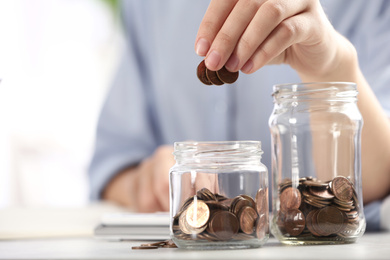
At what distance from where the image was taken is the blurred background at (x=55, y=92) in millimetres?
3672

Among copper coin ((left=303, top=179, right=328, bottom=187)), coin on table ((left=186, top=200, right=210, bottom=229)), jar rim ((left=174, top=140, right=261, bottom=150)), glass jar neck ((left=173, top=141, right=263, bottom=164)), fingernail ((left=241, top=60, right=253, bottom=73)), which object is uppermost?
fingernail ((left=241, top=60, right=253, bottom=73))

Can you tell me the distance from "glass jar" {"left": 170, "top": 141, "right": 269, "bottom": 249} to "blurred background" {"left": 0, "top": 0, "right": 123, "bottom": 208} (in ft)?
10.1

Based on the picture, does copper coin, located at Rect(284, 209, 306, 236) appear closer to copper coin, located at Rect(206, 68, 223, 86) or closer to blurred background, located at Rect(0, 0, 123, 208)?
copper coin, located at Rect(206, 68, 223, 86)

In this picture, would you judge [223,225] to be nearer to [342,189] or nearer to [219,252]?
[219,252]

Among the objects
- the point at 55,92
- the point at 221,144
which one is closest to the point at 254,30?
the point at 221,144

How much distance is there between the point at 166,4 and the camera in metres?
1.79

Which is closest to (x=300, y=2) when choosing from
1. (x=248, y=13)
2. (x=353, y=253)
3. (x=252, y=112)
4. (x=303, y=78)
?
(x=248, y=13)

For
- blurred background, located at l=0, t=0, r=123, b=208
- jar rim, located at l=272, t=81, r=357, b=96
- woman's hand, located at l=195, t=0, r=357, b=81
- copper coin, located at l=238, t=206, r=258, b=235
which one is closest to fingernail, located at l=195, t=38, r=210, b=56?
woman's hand, located at l=195, t=0, r=357, b=81

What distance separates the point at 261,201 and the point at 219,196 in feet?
0.21

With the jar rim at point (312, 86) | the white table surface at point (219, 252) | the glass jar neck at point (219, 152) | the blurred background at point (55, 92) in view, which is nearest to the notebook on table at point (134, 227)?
the white table surface at point (219, 252)

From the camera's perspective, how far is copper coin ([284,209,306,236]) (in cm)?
69

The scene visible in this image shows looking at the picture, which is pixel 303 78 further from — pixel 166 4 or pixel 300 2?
pixel 166 4

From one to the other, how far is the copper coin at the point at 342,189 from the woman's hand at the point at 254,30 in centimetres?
19

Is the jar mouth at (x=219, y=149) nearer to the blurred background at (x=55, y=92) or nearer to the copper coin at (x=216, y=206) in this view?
the copper coin at (x=216, y=206)
